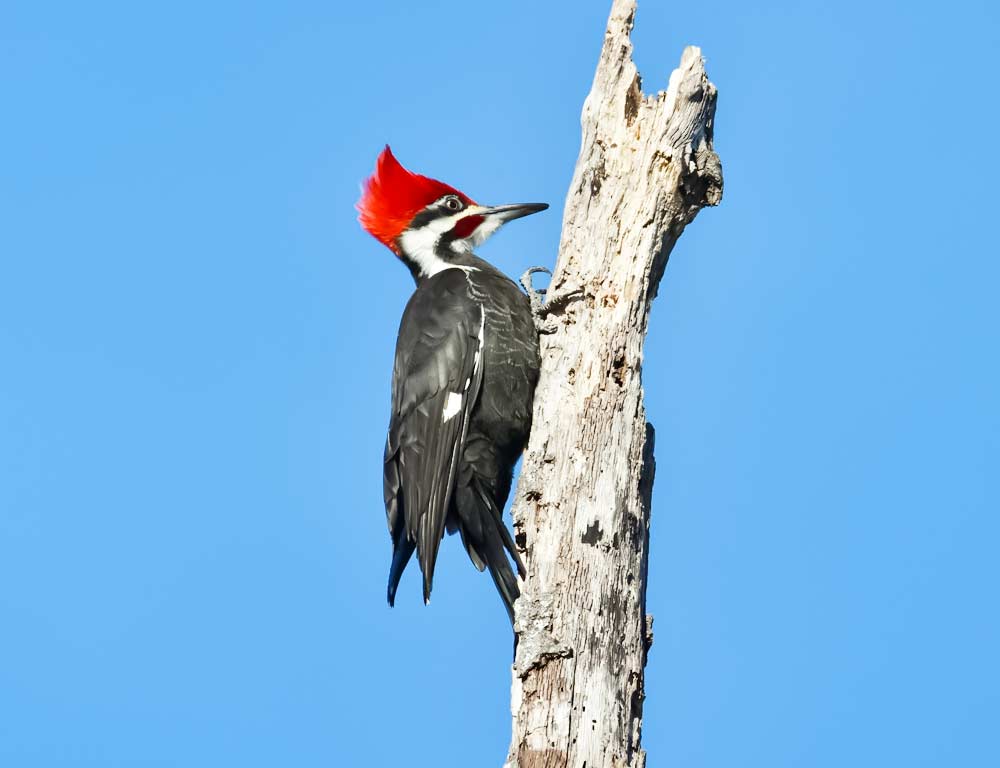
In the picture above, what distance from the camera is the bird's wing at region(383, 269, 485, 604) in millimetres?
4359

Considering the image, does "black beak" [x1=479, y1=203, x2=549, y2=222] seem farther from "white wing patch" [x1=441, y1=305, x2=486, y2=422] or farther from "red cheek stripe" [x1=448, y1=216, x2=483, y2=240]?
"white wing patch" [x1=441, y1=305, x2=486, y2=422]

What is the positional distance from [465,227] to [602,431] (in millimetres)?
1824

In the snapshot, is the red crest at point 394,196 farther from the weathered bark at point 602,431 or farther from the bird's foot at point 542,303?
the weathered bark at point 602,431

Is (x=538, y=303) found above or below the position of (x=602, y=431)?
above

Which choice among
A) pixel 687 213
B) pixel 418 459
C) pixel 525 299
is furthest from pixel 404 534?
pixel 687 213

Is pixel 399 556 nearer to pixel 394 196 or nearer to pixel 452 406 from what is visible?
pixel 452 406

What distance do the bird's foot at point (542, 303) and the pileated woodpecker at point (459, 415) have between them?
0.08 m

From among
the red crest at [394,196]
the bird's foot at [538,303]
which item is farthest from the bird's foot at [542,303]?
the red crest at [394,196]

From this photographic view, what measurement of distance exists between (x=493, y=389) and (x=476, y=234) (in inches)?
41.1

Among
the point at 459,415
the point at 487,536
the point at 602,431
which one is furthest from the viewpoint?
the point at 459,415

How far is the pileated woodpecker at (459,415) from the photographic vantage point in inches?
169

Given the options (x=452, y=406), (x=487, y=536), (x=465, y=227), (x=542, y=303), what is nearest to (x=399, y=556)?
(x=487, y=536)

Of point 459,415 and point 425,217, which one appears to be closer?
point 459,415

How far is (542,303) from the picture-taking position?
13.9 ft
